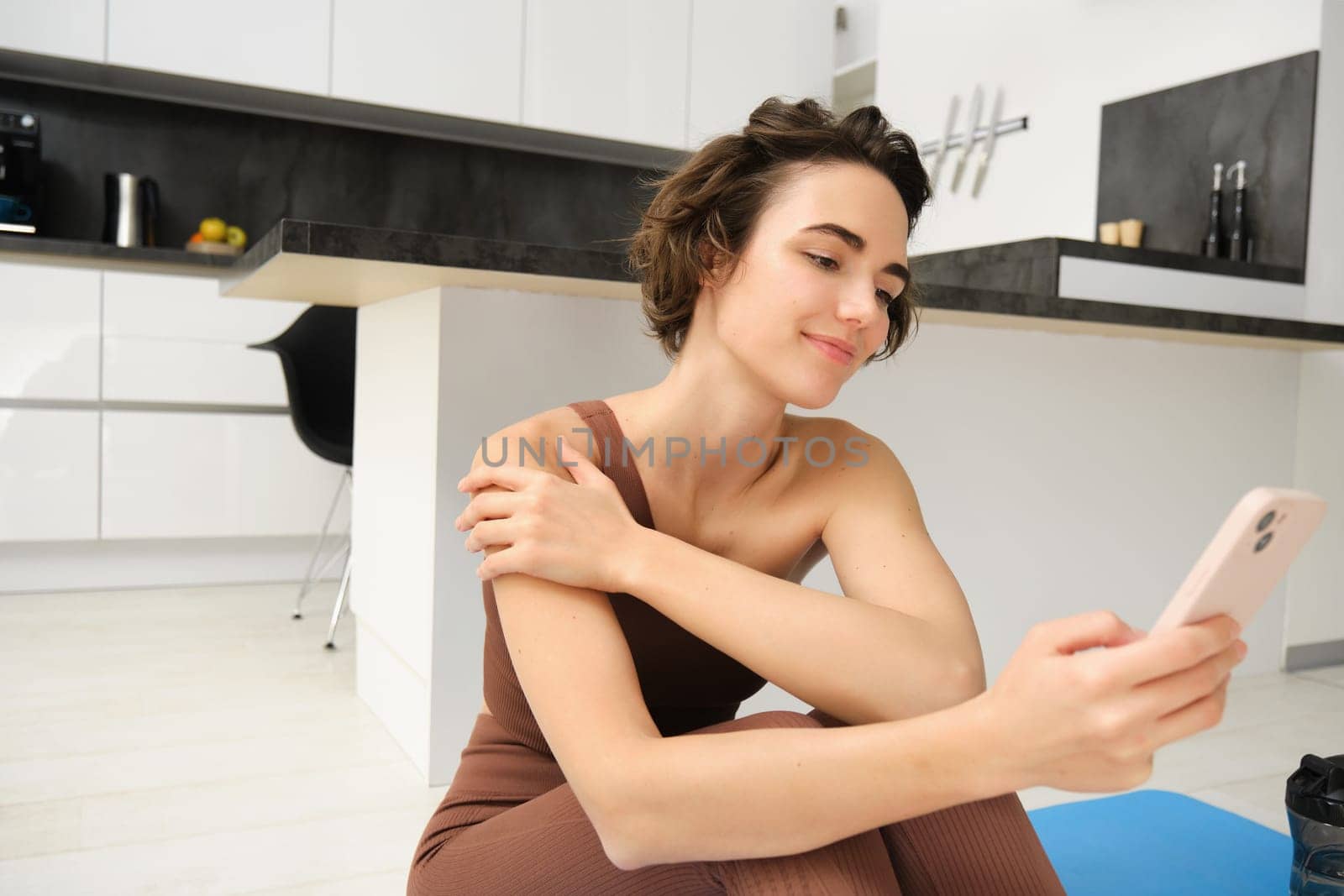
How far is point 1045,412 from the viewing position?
8.52 ft

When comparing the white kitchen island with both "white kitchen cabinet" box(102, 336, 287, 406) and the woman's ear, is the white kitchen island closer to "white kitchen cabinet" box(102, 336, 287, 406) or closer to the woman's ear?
the woman's ear

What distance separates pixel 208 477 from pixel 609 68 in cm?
231

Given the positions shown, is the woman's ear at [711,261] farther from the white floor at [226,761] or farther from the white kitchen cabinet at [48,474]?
the white kitchen cabinet at [48,474]

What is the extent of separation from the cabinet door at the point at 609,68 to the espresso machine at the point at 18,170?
69.9 inches

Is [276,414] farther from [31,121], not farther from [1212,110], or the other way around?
[1212,110]

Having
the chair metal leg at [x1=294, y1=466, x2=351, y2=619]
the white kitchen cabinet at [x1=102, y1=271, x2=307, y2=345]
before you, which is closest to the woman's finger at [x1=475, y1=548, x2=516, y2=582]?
the chair metal leg at [x1=294, y1=466, x2=351, y2=619]

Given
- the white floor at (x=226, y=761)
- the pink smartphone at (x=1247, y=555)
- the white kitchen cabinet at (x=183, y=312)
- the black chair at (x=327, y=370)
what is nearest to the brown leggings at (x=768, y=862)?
the pink smartphone at (x=1247, y=555)

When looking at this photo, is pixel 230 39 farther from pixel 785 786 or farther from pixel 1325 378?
pixel 785 786

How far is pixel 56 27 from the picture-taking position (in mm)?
3570

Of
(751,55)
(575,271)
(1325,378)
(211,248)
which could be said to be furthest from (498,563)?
(751,55)

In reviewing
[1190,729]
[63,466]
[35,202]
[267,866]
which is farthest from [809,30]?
[1190,729]

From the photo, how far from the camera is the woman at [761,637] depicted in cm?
75

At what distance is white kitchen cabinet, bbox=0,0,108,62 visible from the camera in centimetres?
352

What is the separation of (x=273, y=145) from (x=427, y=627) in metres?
3.18
